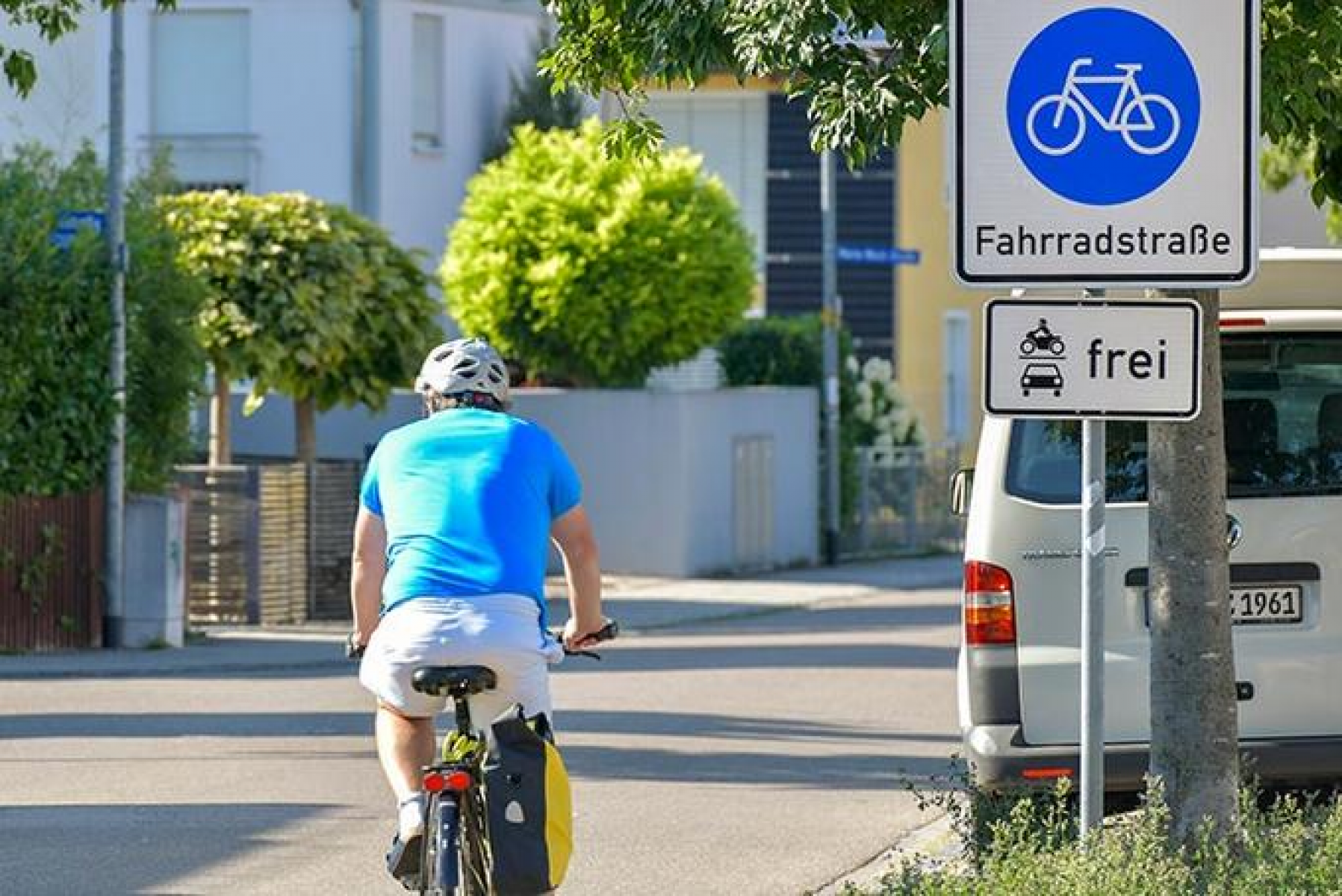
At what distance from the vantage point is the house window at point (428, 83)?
41.7 m

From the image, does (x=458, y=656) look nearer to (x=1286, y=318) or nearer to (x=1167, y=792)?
(x=1167, y=792)

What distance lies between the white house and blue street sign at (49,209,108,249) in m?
18.2

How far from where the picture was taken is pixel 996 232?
7133 millimetres

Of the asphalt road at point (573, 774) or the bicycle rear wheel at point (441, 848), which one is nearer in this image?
the bicycle rear wheel at point (441, 848)

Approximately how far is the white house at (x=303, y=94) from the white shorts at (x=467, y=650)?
33705 millimetres

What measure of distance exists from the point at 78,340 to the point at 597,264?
10.9 meters

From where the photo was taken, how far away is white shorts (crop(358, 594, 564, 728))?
729cm

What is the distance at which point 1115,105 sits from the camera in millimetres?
7020

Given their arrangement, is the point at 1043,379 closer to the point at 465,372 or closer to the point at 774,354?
the point at 465,372

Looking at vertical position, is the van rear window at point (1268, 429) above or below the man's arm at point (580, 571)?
above

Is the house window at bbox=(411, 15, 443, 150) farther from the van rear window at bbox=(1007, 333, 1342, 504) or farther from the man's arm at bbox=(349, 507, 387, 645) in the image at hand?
the man's arm at bbox=(349, 507, 387, 645)

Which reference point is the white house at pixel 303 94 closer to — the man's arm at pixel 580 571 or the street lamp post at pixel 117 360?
the street lamp post at pixel 117 360

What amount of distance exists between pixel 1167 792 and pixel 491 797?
6.49 feet

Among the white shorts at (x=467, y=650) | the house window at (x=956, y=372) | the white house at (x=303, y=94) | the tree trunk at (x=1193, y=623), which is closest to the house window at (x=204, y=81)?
the white house at (x=303, y=94)
